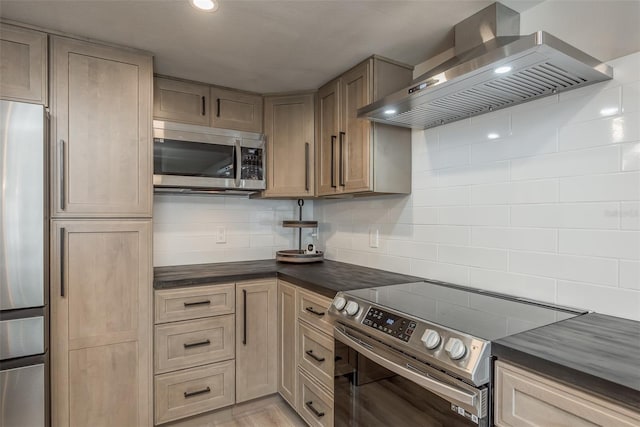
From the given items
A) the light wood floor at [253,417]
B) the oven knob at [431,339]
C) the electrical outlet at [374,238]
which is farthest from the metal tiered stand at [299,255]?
the oven knob at [431,339]

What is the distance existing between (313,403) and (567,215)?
5.15 feet

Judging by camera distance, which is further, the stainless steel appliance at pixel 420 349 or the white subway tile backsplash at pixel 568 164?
the white subway tile backsplash at pixel 568 164

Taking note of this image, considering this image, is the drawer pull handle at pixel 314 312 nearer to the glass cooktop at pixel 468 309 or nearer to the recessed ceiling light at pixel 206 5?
the glass cooktop at pixel 468 309

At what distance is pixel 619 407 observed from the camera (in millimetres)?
784

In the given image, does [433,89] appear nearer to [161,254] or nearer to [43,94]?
[43,94]

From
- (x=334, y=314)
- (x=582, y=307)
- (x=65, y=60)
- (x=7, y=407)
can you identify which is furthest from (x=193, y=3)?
(x=582, y=307)

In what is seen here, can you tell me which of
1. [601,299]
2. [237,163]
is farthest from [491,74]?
[237,163]

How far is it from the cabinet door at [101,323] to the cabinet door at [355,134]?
1198 millimetres

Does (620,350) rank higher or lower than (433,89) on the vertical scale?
lower

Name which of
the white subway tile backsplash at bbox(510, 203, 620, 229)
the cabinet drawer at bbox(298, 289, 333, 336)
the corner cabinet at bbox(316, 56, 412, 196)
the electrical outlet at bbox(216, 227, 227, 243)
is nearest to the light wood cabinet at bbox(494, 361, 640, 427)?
the white subway tile backsplash at bbox(510, 203, 620, 229)

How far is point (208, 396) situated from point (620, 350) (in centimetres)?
204

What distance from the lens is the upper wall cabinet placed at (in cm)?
163

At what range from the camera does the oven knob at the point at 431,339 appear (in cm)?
114

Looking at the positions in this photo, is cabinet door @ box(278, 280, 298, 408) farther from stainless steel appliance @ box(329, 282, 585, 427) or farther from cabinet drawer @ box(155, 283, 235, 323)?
stainless steel appliance @ box(329, 282, 585, 427)
